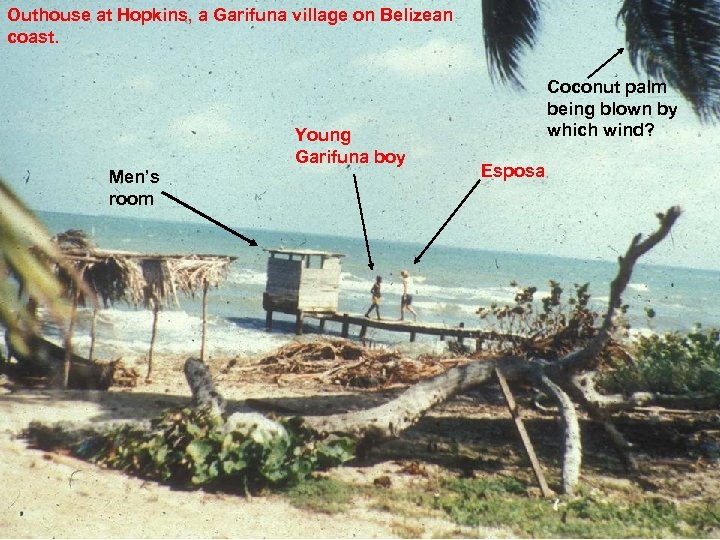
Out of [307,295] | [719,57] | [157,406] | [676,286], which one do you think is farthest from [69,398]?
[676,286]

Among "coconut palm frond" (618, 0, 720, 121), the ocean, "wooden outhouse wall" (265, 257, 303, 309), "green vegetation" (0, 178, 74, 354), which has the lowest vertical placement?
the ocean

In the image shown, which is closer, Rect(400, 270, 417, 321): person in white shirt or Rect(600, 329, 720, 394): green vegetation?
Rect(600, 329, 720, 394): green vegetation

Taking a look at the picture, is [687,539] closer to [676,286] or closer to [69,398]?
[69,398]

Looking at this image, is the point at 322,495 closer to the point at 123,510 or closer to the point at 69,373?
the point at 123,510

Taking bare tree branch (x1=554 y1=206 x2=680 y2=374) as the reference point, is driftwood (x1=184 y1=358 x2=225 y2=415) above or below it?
below

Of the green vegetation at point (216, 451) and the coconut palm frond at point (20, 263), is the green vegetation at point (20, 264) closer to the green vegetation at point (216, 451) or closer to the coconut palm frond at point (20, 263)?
the coconut palm frond at point (20, 263)

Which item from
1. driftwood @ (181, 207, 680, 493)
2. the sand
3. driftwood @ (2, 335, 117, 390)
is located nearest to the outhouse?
driftwood @ (2, 335, 117, 390)

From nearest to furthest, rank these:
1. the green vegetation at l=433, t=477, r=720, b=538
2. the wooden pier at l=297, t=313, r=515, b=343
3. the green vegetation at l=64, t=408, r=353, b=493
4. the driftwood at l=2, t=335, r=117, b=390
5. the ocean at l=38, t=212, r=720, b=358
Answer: the green vegetation at l=433, t=477, r=720, b=538 → the green vegetation at l=64, t=408, r=353, b=493 → the driftwood at l=2, t=335, r=117, b=390 → the ocean at l=38, t=212, r=720, b=358 → the wooden pier at l=297, t=313, r=515, b=343

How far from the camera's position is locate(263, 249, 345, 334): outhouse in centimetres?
2311

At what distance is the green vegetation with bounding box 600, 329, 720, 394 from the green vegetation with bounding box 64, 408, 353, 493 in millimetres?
5286

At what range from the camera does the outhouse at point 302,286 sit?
75.8 ft

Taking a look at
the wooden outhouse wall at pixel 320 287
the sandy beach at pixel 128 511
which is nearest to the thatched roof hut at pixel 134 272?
the sandy beach at pixel 128 511

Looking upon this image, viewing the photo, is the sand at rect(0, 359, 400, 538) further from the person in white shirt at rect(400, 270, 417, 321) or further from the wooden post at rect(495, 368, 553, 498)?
the person in white shirt at rect(400, 270, 417, 321)

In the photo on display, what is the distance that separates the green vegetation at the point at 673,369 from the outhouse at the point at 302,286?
13.5 metres
